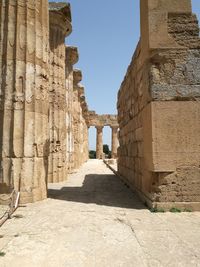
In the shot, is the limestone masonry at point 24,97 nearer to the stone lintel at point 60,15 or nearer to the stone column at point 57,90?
the stone lintel at point 60,15

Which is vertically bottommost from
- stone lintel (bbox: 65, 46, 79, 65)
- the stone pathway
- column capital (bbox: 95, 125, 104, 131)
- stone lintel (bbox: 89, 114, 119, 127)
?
the stone pathway

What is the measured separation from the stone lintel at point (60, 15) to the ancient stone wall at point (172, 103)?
18.9 feet

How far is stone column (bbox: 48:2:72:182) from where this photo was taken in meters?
10.8

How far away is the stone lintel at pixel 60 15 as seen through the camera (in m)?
10.6

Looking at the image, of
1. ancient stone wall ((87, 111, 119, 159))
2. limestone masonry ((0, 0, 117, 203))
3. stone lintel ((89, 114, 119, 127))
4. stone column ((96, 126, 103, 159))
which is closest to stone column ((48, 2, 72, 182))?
limestone masonry ((0, 0, 117, 203))

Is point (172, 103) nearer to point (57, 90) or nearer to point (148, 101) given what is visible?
point (148, 101)

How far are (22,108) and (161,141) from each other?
326 cm

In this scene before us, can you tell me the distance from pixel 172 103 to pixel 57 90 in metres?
6.74

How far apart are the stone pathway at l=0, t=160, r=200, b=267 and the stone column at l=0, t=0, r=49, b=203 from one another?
85cm

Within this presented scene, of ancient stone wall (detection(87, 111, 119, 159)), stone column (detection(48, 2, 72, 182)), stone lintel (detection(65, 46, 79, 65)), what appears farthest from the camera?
ancient stone wall (detection(87, 111, 119, 159))

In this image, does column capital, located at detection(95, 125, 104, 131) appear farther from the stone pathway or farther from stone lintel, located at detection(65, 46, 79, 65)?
the stone pathway

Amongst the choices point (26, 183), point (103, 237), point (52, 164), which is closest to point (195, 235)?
point (103, 237)

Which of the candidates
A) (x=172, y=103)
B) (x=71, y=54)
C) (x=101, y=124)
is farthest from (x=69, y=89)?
(x=101, y=124)

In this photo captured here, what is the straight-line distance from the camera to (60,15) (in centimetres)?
1085
